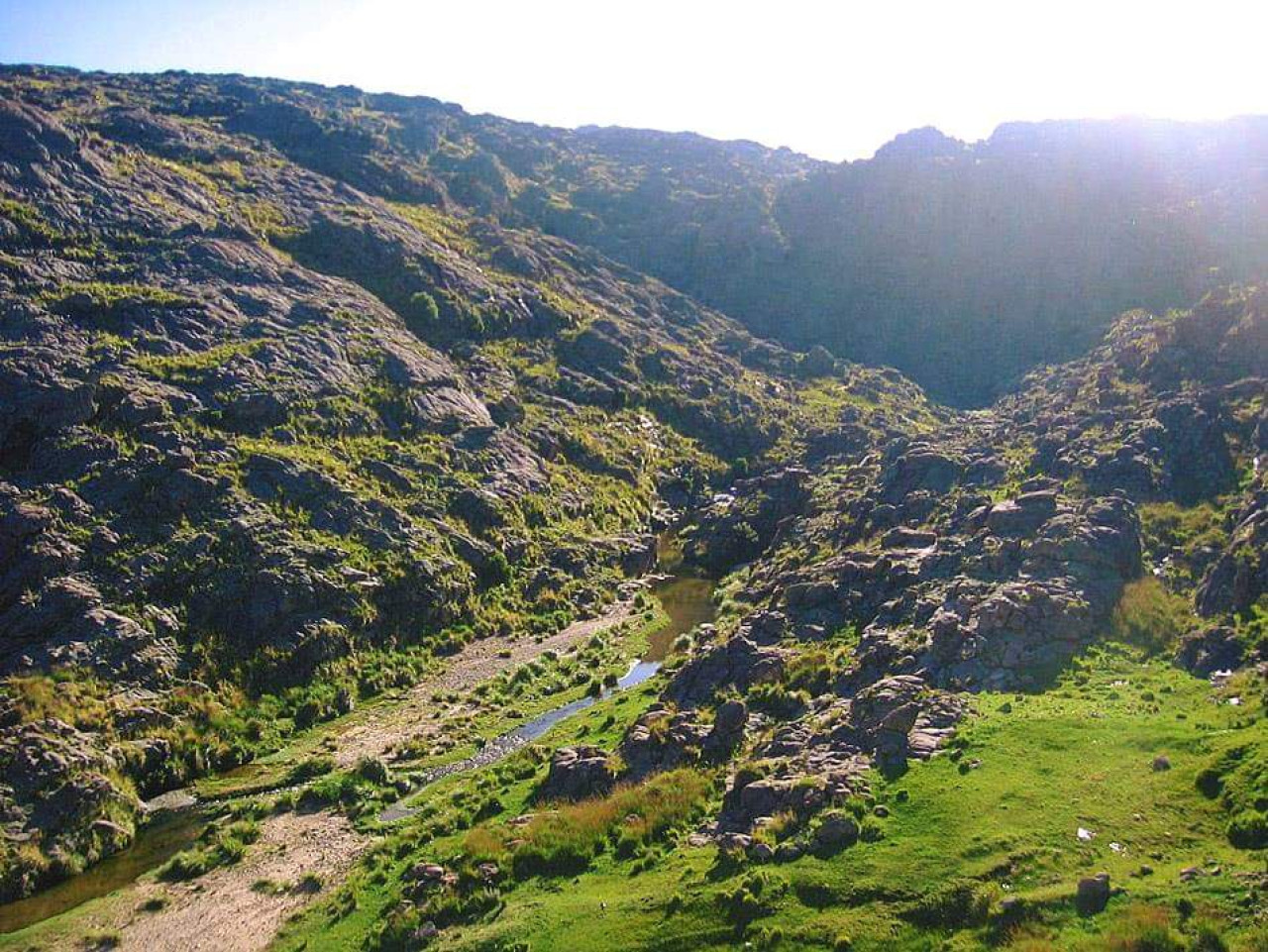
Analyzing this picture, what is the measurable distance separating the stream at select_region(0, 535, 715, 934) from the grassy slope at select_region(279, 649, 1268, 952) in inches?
367

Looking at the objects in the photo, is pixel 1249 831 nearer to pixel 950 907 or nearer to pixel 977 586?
pixel 950 907

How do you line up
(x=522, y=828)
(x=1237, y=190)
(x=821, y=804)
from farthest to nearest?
(x=1237, y=190)
(x=522, y=828)
(x=821, y=804)

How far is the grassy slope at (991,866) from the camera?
21.7 meters

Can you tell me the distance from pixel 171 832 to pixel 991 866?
3246 centimetres

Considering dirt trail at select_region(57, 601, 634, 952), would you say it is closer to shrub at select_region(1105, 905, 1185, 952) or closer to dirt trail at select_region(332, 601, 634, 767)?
dirt trail at select_region(332, 601, 634, 767)

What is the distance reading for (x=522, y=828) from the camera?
31812mm

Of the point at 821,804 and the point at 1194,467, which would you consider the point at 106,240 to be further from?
the point at 1194,467

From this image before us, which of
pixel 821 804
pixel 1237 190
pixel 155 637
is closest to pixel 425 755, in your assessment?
pixel 155 637

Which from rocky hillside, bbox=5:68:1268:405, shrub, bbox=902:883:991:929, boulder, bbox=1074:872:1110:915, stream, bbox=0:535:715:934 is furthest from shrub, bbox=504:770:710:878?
rocky hillside, bbox=5:68:1268:405

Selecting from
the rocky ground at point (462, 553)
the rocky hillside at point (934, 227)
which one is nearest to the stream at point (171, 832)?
the rocky ground at point (462, 553)

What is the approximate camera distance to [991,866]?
23719mm

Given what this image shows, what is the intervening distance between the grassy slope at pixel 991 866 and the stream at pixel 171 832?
9316 millimetres

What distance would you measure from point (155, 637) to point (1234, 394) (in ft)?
215

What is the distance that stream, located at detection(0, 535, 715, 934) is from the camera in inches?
1259
